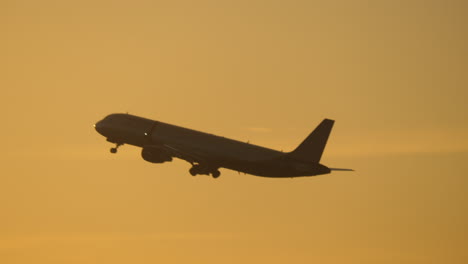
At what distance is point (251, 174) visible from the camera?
16138 centimetres

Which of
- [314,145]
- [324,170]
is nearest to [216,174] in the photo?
[314,145]

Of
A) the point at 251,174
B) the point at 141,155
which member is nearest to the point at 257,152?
the point at 251,174

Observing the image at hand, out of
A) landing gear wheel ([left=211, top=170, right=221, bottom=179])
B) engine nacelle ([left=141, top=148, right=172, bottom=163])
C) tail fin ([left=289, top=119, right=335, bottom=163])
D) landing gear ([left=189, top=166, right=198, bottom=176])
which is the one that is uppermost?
tail fin ([left=289, top=119, right=335, bottom=163])

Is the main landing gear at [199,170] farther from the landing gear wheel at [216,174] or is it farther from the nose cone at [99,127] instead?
the nose cone at [99,127]

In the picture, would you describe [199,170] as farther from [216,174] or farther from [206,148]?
[206,148]

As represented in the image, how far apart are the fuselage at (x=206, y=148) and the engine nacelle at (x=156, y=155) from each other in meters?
0.33

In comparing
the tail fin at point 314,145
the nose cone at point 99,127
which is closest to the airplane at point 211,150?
the tail fin at point 314,145

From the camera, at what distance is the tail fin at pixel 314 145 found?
158 metres

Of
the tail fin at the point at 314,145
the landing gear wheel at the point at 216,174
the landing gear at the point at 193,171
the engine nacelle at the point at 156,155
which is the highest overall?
the tail fin at the point at 314,145

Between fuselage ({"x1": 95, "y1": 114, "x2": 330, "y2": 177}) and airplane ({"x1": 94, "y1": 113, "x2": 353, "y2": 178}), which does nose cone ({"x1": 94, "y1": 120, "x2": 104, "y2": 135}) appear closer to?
airplane ({"x1": 94, "y1": 113, "x2": 353, "y2": 178})

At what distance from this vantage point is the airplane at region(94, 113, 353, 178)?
6216 inches

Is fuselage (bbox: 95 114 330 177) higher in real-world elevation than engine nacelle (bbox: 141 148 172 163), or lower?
higher

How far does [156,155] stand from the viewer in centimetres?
16425

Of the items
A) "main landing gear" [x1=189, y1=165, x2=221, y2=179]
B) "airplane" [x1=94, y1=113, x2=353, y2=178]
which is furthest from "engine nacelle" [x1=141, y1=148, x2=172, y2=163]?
"main landing gear" [x1=189, y1=165, x2=221, y2=179]
